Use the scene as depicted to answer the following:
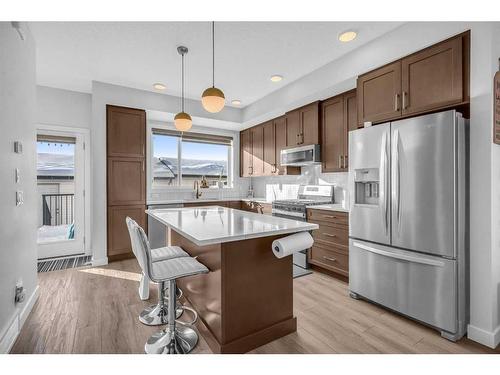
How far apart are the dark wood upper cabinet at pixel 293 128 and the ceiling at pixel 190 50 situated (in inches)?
19.8

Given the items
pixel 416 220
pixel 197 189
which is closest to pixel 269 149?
pixel 197 189

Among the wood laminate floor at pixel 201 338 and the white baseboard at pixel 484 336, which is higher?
the white baseboard at pixel 484 336

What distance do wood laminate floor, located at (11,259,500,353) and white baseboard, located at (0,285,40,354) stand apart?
0.04 m

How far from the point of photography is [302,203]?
366cm

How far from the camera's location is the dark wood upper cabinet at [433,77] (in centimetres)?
200

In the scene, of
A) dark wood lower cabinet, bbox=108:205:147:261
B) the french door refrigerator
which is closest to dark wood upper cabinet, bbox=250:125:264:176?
dark wood lower cabinet, bbox=108:205:147:261

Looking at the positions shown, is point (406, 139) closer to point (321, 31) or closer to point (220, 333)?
point (321, 31)

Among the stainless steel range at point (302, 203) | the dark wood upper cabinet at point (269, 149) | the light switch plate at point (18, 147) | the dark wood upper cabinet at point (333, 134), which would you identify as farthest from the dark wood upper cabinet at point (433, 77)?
Result: the light switch plate at point (18, 147)

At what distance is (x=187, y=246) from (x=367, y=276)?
1.81m

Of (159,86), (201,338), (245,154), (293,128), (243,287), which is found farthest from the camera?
(245,154)

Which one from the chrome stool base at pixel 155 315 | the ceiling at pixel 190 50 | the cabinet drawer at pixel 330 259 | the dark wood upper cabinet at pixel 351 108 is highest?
the ceiling at pixel 190 50

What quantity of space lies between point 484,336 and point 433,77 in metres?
2.03

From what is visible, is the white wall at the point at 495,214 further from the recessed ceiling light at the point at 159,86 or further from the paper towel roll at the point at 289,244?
the recessed ceiling light at the point at 159,86

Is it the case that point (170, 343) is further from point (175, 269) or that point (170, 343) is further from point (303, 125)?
point (303, 125)
